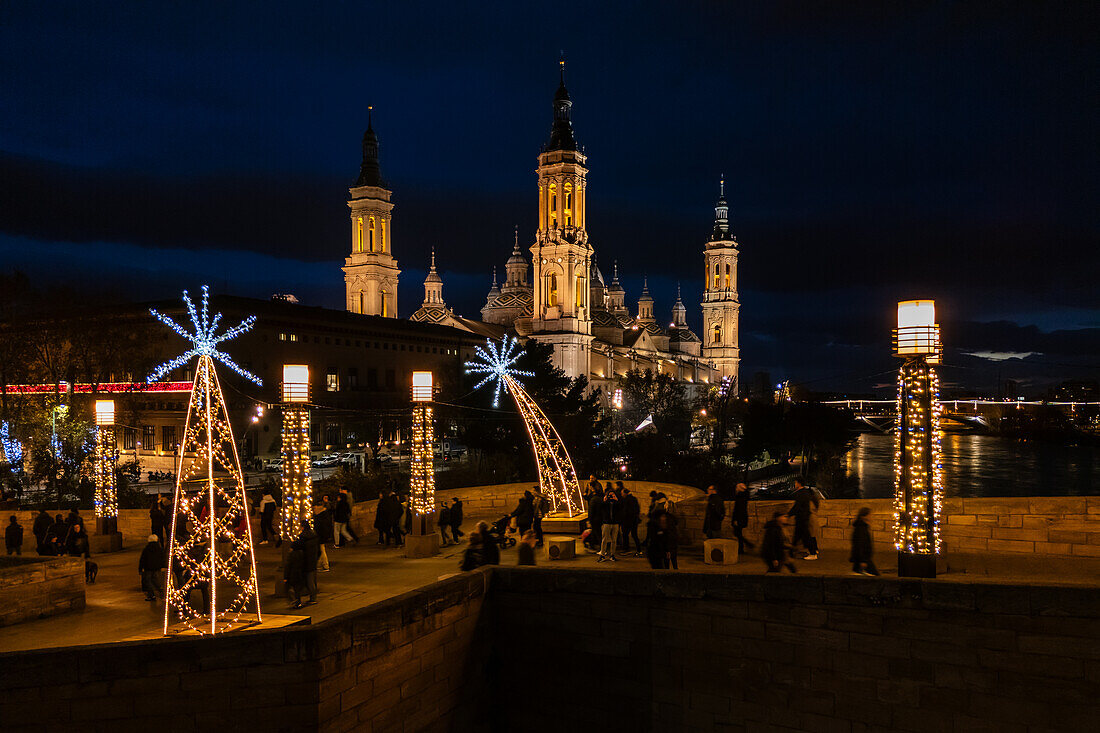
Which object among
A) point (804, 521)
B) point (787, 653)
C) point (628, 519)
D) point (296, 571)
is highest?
point (804, 521)

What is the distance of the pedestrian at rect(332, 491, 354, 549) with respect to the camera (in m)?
17.2

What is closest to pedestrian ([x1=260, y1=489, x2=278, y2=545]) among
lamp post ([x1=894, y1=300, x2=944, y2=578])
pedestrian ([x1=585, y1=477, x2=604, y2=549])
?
pedestrian ([x1=585, y1=477, x2=604, y2=549])

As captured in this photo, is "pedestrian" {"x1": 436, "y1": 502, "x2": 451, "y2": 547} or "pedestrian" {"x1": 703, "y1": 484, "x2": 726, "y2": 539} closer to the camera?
"pedestrian" {"x1": 703, "y1": 484, "x2": 726, "y2": 539}

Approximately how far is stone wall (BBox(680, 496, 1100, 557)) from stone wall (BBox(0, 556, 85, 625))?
12618 millimetres

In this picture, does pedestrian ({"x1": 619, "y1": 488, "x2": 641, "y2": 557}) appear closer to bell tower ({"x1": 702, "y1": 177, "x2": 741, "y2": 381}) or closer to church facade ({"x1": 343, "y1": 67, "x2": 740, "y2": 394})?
church facade ({"x1": 343, "y1": 67, "x2": 740, "y2": 394})

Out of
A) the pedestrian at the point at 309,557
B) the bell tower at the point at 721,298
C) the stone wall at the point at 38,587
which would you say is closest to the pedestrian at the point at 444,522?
the pedestrian at the point at 309,557

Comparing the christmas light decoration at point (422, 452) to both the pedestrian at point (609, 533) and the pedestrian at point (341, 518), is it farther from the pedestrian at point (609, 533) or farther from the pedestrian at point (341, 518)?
the pedestrian at point (609, 533)

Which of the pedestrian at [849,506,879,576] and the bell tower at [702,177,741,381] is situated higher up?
the bell tower at [702,177,741,381]

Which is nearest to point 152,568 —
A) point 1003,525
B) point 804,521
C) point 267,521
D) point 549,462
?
point 267,521

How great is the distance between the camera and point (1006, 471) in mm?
67438

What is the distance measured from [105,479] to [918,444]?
16.2 m

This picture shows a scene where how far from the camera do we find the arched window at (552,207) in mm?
83500

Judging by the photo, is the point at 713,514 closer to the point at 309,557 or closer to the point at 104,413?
the point at 309,557

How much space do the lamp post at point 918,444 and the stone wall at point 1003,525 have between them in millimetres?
2874
